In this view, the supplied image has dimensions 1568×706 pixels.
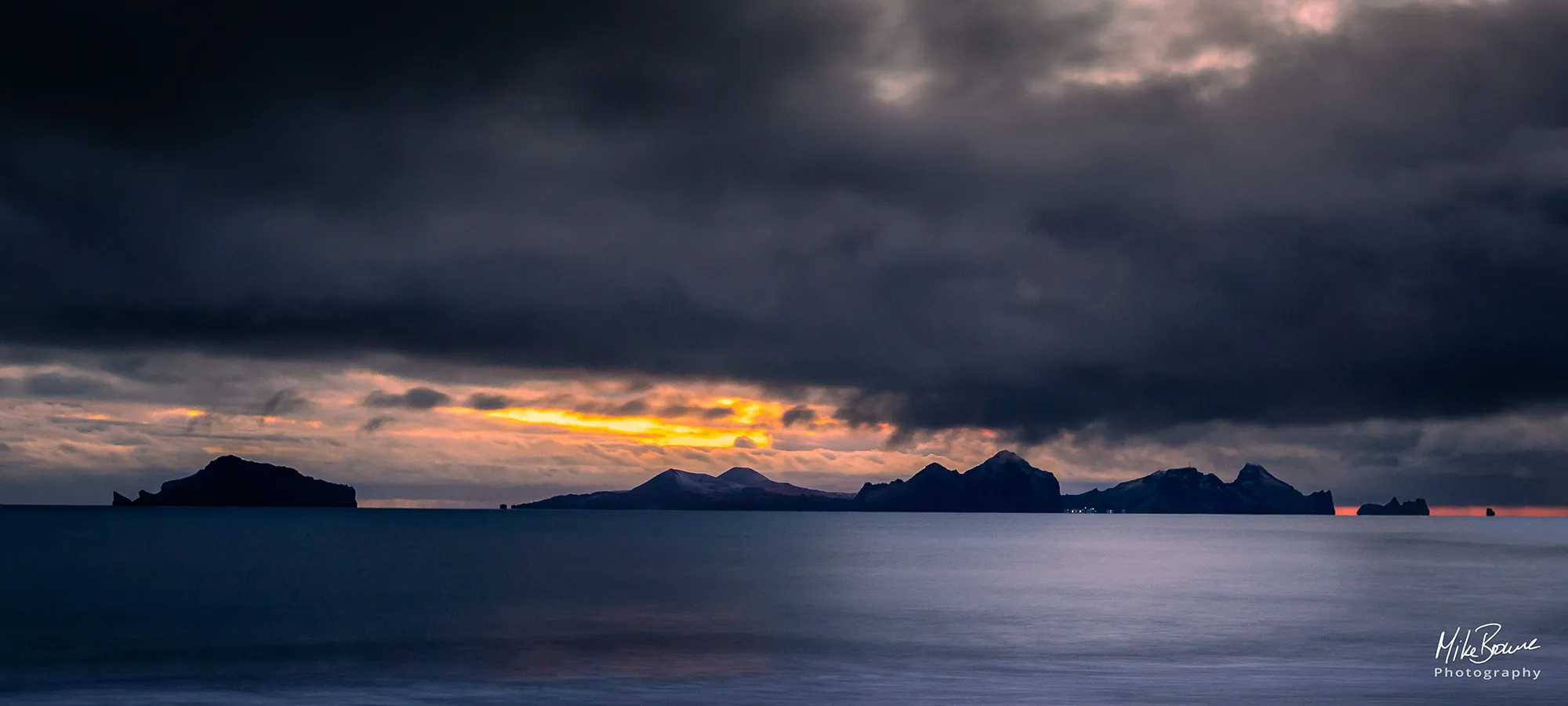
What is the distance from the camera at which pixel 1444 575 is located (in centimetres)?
12562

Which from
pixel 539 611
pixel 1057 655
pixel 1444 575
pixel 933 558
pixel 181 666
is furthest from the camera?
pixel 933 558

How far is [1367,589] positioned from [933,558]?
73.4 m

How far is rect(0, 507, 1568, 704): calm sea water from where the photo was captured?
42.7 m

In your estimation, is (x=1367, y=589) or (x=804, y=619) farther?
(x=1367, y=589)

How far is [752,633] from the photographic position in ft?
218

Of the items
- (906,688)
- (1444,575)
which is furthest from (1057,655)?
(1444,575)

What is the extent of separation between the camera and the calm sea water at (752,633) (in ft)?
140

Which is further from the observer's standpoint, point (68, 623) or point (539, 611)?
point (539, 611)

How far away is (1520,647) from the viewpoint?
5703cm

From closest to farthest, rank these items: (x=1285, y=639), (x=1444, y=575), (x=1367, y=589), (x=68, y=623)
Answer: (x=1285, y=639)
(x=68, y=623)
(x=1367, y=589)
(x=1444, y=575)

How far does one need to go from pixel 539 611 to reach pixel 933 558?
97.6 metres

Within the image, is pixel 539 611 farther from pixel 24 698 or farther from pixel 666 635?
pixel 24 698

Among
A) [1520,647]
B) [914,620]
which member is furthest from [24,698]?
[1520,647]

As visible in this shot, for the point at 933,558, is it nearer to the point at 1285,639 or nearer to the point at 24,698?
the point at 1285,639
